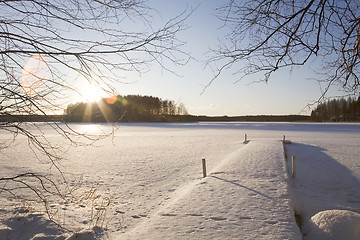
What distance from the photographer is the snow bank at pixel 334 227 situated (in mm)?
4891

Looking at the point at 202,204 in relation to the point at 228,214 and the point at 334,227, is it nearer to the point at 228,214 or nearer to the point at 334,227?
the point at 228,214

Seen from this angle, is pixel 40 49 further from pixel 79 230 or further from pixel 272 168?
pixel 272 168

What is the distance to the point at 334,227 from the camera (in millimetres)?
5066

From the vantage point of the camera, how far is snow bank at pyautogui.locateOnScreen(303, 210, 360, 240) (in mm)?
4891

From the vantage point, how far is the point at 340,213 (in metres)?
5.45

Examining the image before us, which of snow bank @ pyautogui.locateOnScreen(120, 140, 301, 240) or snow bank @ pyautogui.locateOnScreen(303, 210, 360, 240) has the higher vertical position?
snow bank @ pyautogui.locateOnScreen(120, 140, 301, 240)

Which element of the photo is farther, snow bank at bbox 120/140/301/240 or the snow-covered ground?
the snow-covered ground

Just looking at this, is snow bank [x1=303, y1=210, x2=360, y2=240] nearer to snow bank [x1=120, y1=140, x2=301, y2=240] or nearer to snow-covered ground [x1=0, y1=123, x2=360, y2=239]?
snow-covered ground [x1=0, y1=123, x2=360, y2=239]

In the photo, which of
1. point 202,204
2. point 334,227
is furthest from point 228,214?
point 334,227

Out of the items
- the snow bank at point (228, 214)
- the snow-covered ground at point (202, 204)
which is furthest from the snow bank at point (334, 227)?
the snow bank at point (228, 214)

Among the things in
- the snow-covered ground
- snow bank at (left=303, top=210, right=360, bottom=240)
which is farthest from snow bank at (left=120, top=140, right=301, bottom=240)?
snow bank at (left=303, top=210, right=360, bottom=240)

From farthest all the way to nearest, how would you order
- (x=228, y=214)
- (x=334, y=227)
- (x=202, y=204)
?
(x=202, y=204) → (x=228, y=214) → (x=334, y=227)

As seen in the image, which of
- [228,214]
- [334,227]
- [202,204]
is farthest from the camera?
[202,204]

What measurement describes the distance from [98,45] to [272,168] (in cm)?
939
